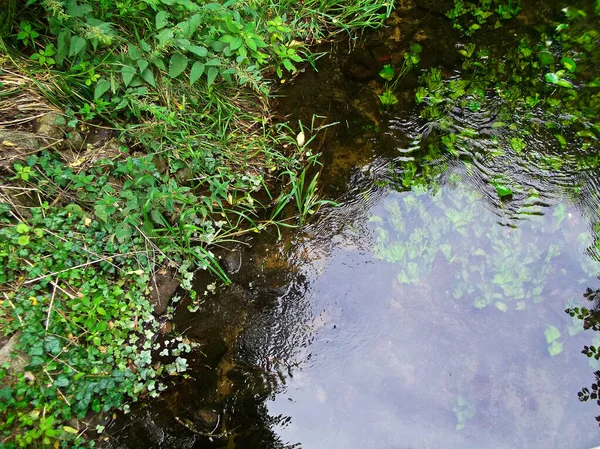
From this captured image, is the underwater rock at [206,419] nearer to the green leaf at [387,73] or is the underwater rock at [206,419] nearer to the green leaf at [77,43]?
the green leaf at [77,43]

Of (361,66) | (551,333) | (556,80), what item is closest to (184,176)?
(361,66)

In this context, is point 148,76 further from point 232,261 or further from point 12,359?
point 12,359

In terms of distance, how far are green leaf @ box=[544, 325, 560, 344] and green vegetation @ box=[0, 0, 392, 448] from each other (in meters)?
1.82

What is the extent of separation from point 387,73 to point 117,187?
8.30 feet

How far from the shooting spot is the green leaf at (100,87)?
2688 mm

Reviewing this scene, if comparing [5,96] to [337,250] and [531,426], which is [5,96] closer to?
[337,250]

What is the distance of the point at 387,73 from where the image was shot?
3600mm

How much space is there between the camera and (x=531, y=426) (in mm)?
2426

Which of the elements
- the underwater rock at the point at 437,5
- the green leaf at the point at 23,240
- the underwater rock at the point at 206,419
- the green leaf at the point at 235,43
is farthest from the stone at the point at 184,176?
the underwater rock at the point at 437,5

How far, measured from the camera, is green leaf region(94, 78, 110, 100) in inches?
106

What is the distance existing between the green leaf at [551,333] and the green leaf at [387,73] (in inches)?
95.7

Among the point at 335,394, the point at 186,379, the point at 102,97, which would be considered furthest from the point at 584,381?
the point at 102,97

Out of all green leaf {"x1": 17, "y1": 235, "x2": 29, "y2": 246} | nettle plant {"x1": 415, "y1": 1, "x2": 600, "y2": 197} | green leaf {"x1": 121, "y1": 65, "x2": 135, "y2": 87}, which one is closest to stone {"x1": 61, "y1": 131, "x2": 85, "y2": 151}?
green leaf {"x1": 121, "y1": 65, "x2": 135, "y2": 87}

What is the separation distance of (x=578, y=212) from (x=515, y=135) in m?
0.80
